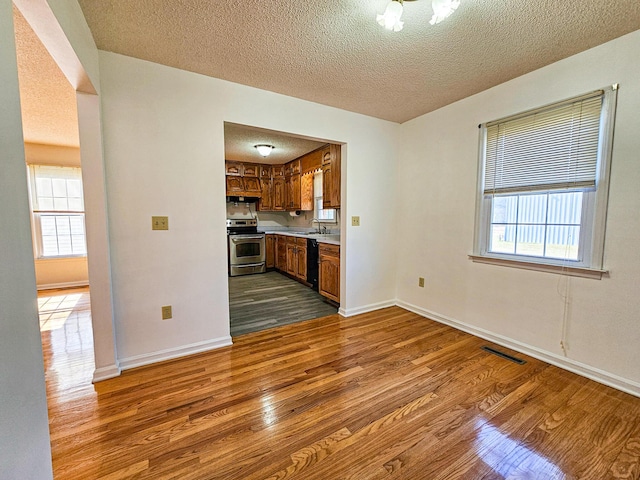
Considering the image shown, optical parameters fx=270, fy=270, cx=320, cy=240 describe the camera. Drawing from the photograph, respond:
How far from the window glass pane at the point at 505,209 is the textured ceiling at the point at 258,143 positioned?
89.0 inches

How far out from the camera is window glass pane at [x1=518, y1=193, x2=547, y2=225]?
7.44 feet

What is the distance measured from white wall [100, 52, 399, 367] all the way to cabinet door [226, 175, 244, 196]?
335cm

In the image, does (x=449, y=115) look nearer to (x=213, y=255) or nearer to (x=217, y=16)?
(x=217, y=16)

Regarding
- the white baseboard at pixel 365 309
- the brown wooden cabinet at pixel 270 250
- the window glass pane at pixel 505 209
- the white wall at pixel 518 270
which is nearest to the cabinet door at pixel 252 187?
the brown wooden cabinet at pixel 270 250

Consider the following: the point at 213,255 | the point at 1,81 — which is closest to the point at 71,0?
the point at 1,81

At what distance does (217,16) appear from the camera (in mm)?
1620

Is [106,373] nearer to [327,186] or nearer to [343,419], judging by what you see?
[343,419]

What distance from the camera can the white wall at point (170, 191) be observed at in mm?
2045

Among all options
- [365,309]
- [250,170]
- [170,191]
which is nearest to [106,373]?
[170,191]

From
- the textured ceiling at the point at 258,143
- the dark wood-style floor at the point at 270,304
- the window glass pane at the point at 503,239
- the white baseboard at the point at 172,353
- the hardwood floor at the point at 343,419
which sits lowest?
the hardwood floor at the point at 343,419

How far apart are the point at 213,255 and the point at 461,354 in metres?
2.35

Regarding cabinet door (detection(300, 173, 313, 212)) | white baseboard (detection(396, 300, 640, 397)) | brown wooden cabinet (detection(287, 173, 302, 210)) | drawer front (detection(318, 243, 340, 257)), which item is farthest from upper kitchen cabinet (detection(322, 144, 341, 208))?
white baseboard (detection(396, 300, 640, 397))

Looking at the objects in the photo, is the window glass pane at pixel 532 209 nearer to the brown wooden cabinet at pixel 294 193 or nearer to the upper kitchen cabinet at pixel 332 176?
the upper kitchen cabinet at pixel 332 176

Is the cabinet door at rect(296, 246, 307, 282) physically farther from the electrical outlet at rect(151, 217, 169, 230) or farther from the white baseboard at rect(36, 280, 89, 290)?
the white baseboard at rect(36, 280, 89, 290)
